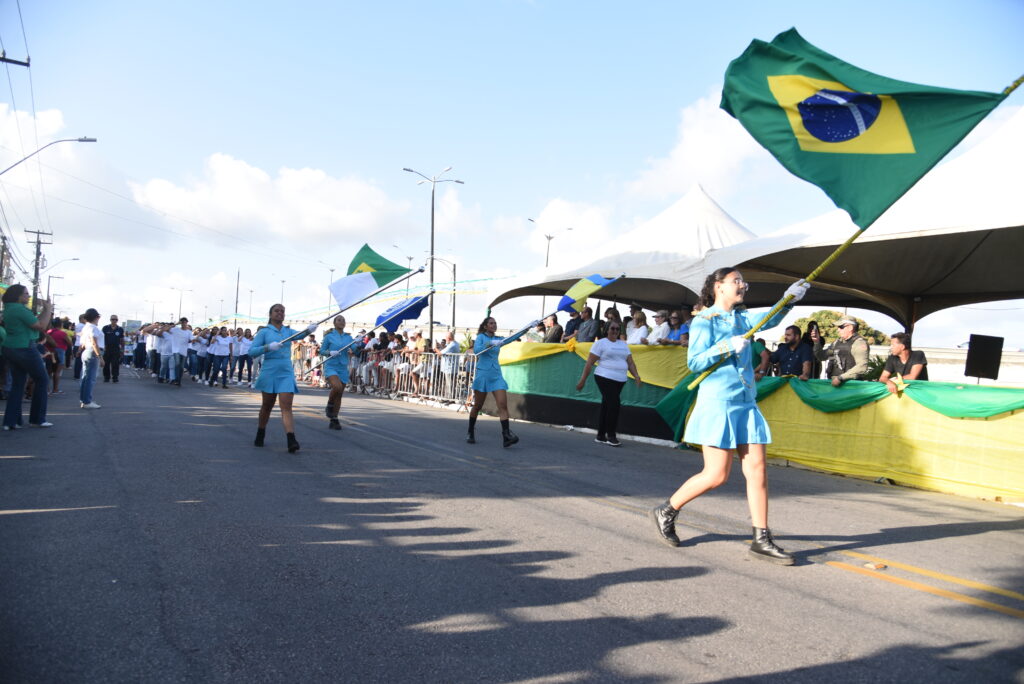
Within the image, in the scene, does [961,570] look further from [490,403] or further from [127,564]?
[490,403]

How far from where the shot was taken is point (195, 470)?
24.6 ft

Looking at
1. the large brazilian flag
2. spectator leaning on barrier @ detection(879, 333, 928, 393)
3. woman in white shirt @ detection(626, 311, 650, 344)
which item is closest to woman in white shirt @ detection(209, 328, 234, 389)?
woman in white shirt @ detection(626, 311, 650, 344)

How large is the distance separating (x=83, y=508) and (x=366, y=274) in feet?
24.9

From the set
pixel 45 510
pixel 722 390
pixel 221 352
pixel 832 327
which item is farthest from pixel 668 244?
pixel 832 327

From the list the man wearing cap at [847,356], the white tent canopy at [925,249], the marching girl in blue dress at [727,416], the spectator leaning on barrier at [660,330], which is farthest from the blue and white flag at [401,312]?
the marching girl in blue dress at [727,416]

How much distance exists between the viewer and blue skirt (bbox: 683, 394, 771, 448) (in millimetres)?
5043

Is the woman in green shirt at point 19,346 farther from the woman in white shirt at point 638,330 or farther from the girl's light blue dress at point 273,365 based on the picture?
the woman in white shirt at point 638,330

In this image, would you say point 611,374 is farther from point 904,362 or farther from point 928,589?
point 928,589

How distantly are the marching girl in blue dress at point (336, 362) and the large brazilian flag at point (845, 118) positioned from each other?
8.11m

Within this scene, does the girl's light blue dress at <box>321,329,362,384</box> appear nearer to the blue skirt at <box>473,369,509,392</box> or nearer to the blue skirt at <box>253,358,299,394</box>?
the blue skirt at <box>473,369,509,392</box>

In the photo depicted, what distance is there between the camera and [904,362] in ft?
33.0

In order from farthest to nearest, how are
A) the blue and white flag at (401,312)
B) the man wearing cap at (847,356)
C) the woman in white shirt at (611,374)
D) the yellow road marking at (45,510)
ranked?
the blue and white flag at (401,312)
the woman in white shirt at (611,374)
the man wearing cap at (847,356)
the yellow road marking at (45,510)

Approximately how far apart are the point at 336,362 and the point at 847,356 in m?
8.09

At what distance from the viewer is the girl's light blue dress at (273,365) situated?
30.8ft
